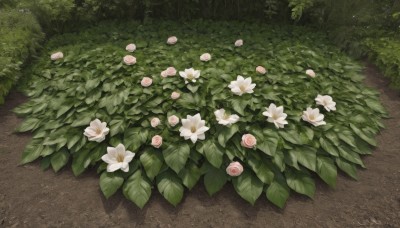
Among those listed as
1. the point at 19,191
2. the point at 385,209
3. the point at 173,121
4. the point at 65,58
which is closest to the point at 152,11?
the point at 65,58

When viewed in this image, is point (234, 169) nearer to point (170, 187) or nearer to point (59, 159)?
point (170, 187)

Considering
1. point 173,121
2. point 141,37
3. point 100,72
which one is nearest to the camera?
point 173,121

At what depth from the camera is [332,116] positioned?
376 cm

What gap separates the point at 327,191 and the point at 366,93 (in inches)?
79.1

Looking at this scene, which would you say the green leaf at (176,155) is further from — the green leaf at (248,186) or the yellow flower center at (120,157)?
the green leaf at (248,186)

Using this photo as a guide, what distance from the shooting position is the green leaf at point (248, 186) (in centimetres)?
293

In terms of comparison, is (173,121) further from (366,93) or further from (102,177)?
(366,93)

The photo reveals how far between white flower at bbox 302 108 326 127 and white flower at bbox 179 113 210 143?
1122 millimetres

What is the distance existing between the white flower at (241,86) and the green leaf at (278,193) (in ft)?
3.42

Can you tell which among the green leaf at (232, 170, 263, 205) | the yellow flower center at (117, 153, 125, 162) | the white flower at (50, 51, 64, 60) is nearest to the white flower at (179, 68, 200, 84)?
the yellow flower center at (117, 153, 125, 162)

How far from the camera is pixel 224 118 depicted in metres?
3.26

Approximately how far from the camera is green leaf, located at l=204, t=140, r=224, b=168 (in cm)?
303

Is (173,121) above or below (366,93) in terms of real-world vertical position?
above

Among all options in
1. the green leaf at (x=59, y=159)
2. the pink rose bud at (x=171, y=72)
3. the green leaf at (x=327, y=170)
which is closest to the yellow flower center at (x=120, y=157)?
the green leaf at (x=59, y=159)
